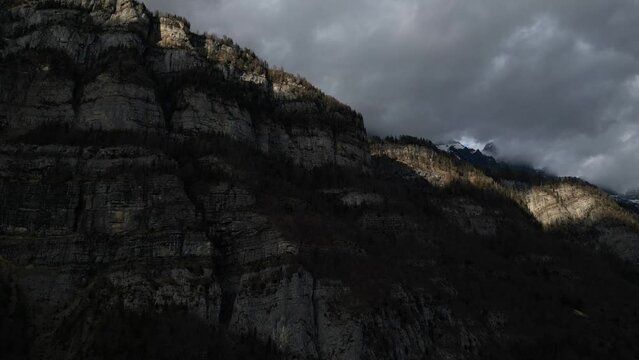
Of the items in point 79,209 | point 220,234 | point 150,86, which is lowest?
point 220,234

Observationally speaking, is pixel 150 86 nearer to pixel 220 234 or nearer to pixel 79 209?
pixel 79 209

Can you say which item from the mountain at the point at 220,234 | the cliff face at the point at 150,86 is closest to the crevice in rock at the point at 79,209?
the mountain at the point at 220,234

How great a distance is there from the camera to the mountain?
96.5 meters

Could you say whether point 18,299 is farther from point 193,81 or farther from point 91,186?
point 193,81

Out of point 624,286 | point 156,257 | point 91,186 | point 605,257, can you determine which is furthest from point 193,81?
point 605,257

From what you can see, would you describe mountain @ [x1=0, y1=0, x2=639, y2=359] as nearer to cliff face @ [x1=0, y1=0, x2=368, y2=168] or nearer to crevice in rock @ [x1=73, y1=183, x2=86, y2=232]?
crevice in rock @ [x1=73, y1=183, x2=86, y2=232]

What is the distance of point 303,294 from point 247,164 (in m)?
38.1

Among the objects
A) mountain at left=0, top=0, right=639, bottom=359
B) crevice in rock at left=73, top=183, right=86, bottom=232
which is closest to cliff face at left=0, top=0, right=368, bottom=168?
→ mountain at left=0, top=0, right=639, bottom=359

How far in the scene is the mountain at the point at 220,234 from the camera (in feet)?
317

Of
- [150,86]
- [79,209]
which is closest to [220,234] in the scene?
[79,209]

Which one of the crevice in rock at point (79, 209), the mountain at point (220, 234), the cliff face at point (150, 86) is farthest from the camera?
the cliff face at point (150, 86)

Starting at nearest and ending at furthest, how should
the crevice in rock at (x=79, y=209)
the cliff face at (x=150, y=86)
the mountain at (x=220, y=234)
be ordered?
1. the mountain at (x=220, y=234)
2. the crevice in rock at (x=79, y=209)
3. the cliff face at (x=150, y=86)

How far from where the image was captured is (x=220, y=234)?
371 feet

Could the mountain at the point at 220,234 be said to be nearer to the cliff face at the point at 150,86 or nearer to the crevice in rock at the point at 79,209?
the crevice in rock at the point at 79,209
